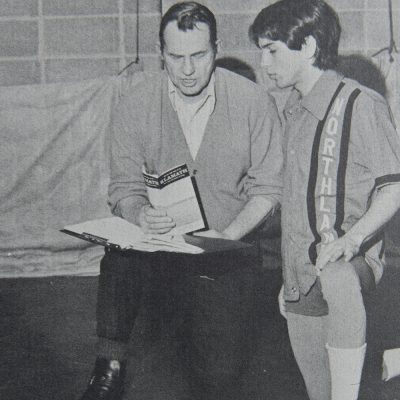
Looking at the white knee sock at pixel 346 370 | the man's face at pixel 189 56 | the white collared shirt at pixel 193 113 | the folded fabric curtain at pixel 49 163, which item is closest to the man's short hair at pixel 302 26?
the man's face at pixel 189 56

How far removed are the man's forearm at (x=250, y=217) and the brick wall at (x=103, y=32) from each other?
1.33 metres

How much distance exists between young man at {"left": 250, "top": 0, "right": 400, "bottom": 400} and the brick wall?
1407 millimetres

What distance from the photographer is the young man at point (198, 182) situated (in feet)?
6.16

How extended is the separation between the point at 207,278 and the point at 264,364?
19.0 inches

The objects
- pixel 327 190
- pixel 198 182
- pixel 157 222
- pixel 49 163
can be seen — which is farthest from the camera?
pixel 49 163

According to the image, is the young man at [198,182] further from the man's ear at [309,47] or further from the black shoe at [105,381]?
the man's ear at [309,47]

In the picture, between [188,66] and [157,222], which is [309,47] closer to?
[188,66]

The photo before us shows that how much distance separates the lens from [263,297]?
113 inches

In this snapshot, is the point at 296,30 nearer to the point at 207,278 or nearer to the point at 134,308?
the point at 207,278

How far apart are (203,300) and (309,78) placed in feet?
2.20

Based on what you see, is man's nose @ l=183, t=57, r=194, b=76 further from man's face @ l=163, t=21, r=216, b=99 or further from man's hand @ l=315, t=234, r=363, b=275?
man's hand @ l=315, t=234, r=363, b=275

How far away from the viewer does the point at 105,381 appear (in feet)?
5.99

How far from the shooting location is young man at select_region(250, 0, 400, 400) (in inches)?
62.2

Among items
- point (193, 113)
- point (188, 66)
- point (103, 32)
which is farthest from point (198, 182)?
point (103, 32)
